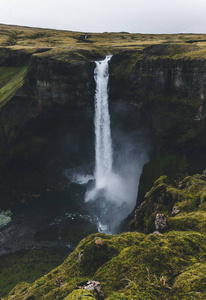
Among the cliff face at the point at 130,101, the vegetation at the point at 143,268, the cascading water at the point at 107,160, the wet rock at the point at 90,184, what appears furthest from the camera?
the wet rock at the point at 90,184

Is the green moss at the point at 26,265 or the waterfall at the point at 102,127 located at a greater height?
the waterfall at the point at 102,127

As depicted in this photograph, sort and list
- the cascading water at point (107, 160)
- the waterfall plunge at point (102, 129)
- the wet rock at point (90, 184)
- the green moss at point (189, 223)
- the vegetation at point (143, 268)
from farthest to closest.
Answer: the waterfall plunge at point (102, 129) → the wet rock at point (90, 184) → the cascading water at point (107, 160) → the green moss at point (189, 223) → the vegetation at point (143, 268)

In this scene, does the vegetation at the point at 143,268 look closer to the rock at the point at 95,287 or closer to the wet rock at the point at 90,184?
the rock at the point at 95,287

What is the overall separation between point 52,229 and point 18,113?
993 inches

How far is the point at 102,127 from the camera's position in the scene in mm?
47562

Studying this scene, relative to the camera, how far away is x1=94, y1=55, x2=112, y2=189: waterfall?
46656 millimetres

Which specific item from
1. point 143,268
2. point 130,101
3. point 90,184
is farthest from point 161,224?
point 130,101

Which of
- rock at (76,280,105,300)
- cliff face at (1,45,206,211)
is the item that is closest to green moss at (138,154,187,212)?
cliff face at (1,45,206,211)

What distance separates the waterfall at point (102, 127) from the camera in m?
46.7

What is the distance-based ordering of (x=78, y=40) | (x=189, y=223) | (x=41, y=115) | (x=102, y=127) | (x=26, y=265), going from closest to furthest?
(x=189, y=223)
(x=26, y=265)
(x=41, y=115)
(x=102, y=127)
(x=78, y=40)

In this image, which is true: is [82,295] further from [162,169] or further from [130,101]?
[130,101]

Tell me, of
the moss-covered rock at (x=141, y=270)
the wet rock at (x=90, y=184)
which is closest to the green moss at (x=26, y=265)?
the wet rock at (x=90, y=184)

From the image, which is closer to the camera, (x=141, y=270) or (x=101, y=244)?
(x=141, y=270)

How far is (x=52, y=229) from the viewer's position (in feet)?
112
